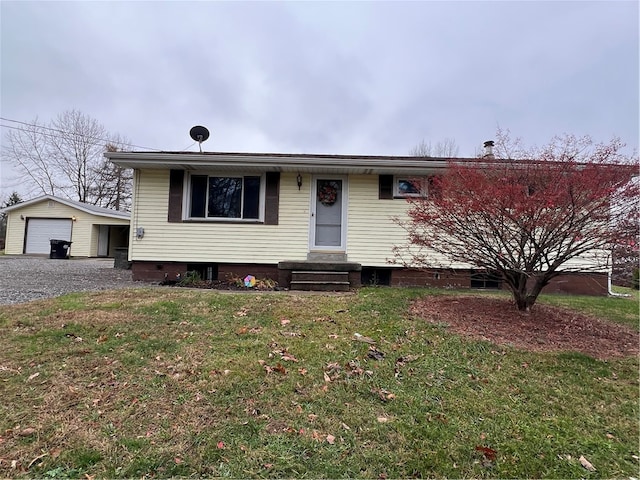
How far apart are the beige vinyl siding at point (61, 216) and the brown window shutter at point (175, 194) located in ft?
46.1

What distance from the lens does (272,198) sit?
8.05 meters

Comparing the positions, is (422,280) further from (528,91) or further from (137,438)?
(528,91)

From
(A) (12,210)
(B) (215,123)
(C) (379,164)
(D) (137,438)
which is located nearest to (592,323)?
(C) (379,164)

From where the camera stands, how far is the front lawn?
6.39 feet

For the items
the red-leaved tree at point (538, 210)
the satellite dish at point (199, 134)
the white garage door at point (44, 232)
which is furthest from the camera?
the white garage door at point (44, 232)

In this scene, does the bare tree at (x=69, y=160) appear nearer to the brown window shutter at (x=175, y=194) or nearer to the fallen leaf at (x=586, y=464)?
the brown window shutter at (x=175, y=194)

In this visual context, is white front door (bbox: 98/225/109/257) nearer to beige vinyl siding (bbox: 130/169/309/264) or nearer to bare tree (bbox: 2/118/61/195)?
bare tree (bbox: 2/118/61/195)

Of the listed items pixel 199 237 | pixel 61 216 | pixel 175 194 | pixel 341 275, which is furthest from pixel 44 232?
pixel 341 275

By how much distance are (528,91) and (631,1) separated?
632 centimetres

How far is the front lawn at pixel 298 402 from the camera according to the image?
1.95 metres

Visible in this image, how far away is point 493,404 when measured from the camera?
2602 mm

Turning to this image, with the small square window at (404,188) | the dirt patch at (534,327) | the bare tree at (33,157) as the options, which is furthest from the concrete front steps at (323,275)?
the bare tree at (33,157)

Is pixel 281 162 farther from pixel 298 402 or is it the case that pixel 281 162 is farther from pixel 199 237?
pixel 298 402

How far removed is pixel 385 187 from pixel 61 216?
790 inches
